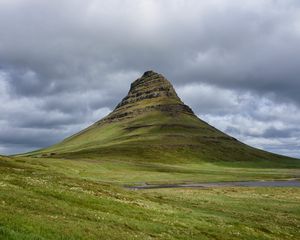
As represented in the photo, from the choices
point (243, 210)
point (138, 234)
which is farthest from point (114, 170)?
point (138, 234)

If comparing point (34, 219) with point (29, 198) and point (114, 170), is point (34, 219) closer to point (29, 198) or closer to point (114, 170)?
point (29, 198)

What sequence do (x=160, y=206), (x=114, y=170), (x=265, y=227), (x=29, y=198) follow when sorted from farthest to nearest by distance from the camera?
(x=114, y=170) → (x=160, y=206) → (x=265, y=227) → (x=29, y=198)

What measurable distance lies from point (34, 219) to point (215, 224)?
20.9 m

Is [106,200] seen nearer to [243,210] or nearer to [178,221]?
[178,221]

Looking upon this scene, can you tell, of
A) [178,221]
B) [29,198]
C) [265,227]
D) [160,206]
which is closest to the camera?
[29,198]

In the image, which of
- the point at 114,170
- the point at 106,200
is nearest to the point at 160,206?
the point at 106,200

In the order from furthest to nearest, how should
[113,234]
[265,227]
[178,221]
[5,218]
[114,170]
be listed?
[114,170] → [265,227] → [178,221] → [113,234] → [5,218]

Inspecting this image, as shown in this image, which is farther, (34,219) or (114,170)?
(114,170)

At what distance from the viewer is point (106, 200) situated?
4712 cm

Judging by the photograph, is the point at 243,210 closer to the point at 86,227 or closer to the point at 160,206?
the point at 160,206

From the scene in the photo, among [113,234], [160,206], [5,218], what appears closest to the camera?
[5,218]

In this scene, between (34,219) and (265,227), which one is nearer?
(34,219)

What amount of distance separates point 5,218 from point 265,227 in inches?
1110

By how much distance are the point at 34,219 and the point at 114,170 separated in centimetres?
14401
